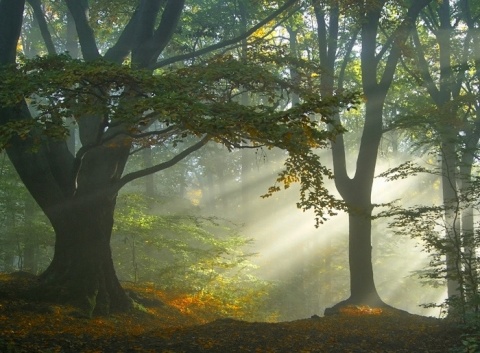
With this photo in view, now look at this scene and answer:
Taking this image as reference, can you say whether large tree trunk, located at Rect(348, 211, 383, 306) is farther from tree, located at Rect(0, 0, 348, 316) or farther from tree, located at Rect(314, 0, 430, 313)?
tree, located at Rect(0, 0, 348, 316)

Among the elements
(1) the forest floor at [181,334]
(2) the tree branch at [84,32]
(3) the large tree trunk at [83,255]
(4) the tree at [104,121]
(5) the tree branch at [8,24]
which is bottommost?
(1) the forest floor at [181,334]

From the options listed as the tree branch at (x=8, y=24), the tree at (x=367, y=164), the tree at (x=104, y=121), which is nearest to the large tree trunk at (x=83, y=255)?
the tree at (x=104, y=121)

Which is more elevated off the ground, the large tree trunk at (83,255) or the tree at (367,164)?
the tree at (367,164)

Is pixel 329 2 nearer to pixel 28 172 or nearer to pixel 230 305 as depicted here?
pixel 28 172

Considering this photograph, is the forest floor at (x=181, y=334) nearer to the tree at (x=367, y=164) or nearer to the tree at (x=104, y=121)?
the tree at (x=104, y=121)

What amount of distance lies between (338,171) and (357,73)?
739cm

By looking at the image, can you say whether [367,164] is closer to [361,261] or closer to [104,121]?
[361,261]

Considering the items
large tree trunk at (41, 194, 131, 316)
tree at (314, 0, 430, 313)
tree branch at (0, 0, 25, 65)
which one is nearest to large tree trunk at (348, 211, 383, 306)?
tree at (314, 0, 430, 313)

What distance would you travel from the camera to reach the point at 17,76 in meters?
7.12

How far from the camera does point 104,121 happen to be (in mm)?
7887

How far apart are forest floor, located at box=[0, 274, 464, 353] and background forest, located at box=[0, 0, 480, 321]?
1.36 metres

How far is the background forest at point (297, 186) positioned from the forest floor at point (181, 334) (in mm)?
1357

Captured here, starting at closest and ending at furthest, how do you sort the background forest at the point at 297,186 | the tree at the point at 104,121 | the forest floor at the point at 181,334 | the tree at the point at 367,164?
the tree at the point at 104,121 → the forest floor at the point at 181,334 → the background forest at the point at 297,186 → the tree at the point at 367,164

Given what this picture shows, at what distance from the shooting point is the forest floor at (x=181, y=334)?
7047 mm
